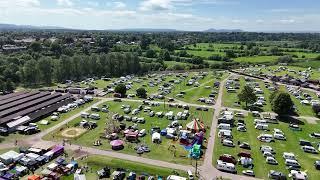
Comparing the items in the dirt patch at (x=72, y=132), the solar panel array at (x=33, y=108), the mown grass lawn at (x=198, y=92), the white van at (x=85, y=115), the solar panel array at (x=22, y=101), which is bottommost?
the dirt patch at (x=72, y=132)

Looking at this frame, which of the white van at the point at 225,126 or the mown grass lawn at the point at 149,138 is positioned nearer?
the mown grass lawn at the point at 149,138

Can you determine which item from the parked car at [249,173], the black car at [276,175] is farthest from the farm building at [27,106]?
the black car at [276,175]

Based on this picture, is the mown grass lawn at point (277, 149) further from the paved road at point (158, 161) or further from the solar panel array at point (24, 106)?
the solar panel array at point (24, 106)

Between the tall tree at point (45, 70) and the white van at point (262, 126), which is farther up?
the tall tree at point (45, 70)

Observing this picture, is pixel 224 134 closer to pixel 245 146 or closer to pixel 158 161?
pixel 245 146

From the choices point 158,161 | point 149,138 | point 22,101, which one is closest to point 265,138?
point 149,138

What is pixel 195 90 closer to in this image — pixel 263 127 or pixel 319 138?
pixel 263 127

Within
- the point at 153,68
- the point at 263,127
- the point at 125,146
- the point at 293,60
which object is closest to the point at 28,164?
the point at 125,146
